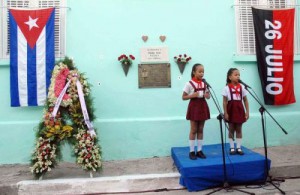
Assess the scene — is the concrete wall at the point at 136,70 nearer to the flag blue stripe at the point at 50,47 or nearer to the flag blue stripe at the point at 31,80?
the flag blue stripe at the point at 31,80

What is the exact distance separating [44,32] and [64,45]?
0.43 meters

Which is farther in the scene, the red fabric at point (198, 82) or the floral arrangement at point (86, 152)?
the red fabric at point (198, 82)

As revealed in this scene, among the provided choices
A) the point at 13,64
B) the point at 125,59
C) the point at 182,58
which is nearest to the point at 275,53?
the point at 182,58

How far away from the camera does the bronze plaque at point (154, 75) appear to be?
584 centimetres

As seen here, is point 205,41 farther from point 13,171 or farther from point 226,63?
point 13,171

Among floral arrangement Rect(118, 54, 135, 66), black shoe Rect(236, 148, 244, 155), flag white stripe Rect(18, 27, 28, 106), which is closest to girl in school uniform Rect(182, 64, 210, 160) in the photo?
black shoe Rect(236, 148, 244, 155)

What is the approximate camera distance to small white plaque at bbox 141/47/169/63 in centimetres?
583

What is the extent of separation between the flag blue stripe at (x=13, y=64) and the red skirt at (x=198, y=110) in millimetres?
3225

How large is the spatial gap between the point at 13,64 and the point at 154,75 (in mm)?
2671

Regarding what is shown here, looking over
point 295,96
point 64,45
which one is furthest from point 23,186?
point 295,96

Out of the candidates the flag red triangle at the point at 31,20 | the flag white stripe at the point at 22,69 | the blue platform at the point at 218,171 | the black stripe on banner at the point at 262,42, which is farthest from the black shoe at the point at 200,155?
the flag red triangle at the point at 31,20

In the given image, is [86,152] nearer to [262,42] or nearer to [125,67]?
[125,67]

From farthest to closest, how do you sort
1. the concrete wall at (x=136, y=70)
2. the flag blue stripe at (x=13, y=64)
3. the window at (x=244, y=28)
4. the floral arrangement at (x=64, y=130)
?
the window at (x=244, y=28) → the concrete wall at (x=136, y=70) → the flag blue stripe at (x=13, y=64) → the floral arrangement at (x=64, y=130)

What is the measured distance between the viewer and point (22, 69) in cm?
555
